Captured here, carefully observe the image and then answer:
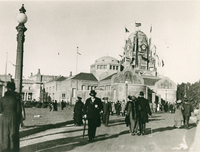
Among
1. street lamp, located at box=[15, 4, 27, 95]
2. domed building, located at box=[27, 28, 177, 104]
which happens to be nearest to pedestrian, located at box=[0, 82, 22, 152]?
street lamp, located at box=[15, 4, 27, 95]

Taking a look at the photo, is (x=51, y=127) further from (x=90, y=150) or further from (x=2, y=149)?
(x=2, y=149)

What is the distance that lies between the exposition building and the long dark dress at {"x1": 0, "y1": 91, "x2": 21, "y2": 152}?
38.1m

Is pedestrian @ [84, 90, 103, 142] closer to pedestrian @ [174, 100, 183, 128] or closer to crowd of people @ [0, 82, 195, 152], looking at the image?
crowd of people @ [0, 82, 195, 152]

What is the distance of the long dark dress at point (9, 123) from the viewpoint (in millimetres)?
6824

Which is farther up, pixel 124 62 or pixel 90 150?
pixel 124 62

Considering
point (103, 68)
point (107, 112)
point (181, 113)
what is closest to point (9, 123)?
point (107, 112)

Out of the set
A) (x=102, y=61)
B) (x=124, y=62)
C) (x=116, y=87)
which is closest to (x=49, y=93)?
→ (x=102, y=61)

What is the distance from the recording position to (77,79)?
67750 millimetres

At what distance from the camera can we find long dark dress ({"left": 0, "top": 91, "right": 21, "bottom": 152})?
6824 mm

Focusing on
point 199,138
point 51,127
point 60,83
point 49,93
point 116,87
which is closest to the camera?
point 199,138

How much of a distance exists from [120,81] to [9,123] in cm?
4809

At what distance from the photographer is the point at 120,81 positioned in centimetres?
5459

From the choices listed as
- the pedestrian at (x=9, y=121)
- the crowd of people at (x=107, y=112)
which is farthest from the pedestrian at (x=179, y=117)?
the pedestrian at (x=9, y=121)

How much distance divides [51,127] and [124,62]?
72.1m
